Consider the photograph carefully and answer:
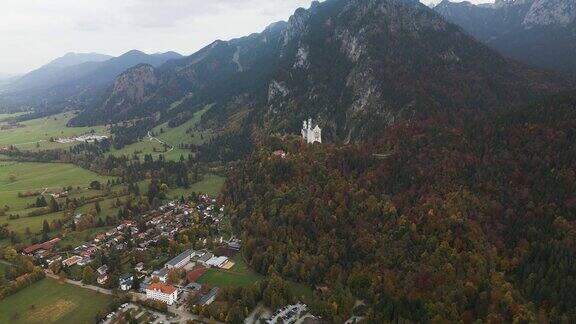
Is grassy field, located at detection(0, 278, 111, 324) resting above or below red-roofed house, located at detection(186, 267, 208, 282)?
below

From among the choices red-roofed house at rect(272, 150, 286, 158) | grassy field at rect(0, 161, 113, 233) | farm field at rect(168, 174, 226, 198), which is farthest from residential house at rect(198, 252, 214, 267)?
grassy field at rect(0, 161, 113, 233)

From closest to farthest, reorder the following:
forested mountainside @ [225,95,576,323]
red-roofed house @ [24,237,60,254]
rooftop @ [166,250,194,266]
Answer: forested mountainside @ [225,95,576,323]
rooftop @ [166,250,194,266]
red-roofed house @ [24,237,60,254]

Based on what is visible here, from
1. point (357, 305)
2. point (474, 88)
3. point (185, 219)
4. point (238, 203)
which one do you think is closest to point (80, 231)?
point (185, 219)

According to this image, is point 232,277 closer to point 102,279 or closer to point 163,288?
point 163,288

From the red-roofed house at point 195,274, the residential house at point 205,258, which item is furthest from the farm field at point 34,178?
the red-roofed house at point 195,274

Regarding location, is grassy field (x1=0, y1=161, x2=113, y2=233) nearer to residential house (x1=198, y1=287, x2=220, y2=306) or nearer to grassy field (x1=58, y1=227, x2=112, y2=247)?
grassy field (x1=58, y1=227, x2=112, y2=247)

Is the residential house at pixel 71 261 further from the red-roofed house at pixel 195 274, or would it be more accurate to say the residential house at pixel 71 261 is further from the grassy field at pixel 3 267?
the red-roofed house at pixel 195 274
